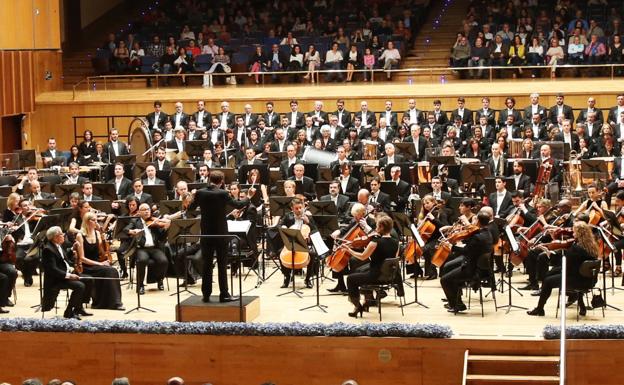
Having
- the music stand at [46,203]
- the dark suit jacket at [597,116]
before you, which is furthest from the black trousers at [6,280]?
the dark suit jacket at [597,116]

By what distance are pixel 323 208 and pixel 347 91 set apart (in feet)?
29.7

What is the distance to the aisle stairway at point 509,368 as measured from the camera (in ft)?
35.8

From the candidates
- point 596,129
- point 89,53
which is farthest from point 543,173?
point 89,53

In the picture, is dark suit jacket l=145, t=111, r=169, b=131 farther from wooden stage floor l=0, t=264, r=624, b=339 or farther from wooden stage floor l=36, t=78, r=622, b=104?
→ wooden stage floor l=0, t=264, r=624, b=339

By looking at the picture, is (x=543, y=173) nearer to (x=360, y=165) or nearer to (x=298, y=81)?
(x=360, y=165)

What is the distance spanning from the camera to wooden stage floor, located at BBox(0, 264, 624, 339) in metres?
11.6

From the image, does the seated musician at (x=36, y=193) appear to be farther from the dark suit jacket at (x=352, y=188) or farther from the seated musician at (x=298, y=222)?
the dark suit jacket at (x=352, y=188)

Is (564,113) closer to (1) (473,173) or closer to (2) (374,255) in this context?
(1) (473,173)

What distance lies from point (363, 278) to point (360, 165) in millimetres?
4572

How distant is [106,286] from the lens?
42.0 ft

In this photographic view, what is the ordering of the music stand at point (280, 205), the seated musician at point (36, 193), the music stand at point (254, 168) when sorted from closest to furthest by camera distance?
the music stand at point (280, 205), the seated musician at point (36, 193), the music stand at point (254, 168)

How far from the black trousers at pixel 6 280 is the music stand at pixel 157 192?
2687 millimetres

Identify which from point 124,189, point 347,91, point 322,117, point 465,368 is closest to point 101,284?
point 124,189

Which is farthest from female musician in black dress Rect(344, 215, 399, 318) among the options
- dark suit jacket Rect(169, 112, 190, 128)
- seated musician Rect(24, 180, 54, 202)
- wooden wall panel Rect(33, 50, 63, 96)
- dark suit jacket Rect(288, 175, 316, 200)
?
wooden wall panel Rect(33, 50, 63, 96)
